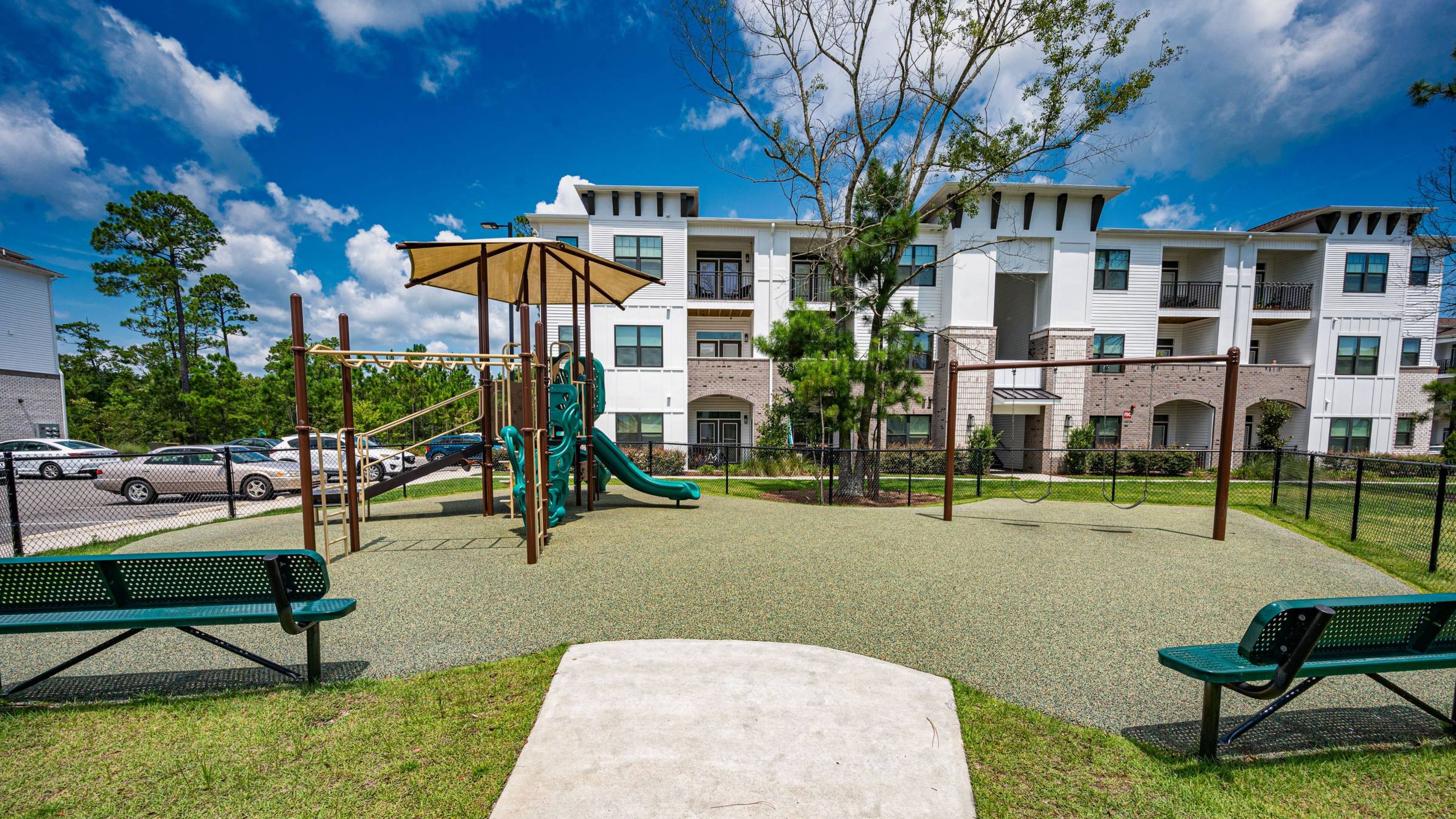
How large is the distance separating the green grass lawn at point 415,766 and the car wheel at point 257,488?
12.3 m

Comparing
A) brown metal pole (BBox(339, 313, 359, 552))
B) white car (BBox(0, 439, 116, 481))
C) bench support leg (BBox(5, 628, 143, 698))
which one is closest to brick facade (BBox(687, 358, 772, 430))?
brown metal pole (BBox(339, 313, 359, 552))

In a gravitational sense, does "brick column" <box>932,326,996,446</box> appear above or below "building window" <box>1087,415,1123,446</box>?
above

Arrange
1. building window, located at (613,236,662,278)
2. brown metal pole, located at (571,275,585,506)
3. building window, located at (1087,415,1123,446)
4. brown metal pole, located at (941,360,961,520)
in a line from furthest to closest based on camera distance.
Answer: building window, located at (1087,415,1123,446), building window, located at (613,236,662,278), brown metal pole, located at (571,275,585,506), brown metal pole, located at (941,360,961,520)

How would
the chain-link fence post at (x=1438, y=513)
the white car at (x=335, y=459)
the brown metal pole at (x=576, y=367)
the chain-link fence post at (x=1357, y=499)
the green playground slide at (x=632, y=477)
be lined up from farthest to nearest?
the white car at (x=335, y=459) → the green playground slide at (x=632, y=477) → the brown metal pole at (x=576, y=367) → the chain-link fence post at (x=1357, y=499) → the chain-link fence post at (x=1438, y=513)

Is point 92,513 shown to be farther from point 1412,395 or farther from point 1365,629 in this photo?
point 1412,395

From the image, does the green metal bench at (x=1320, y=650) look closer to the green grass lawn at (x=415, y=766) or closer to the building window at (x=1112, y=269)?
the green grass lawn at (x=415, y=766)

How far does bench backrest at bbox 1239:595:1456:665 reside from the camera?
2.65 metres

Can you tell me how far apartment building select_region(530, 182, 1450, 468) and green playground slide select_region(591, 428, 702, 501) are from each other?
1075 cm

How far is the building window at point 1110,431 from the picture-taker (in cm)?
2108

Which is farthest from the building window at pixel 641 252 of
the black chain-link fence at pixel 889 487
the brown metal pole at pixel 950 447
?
the brown metal pole at pixel 950 447

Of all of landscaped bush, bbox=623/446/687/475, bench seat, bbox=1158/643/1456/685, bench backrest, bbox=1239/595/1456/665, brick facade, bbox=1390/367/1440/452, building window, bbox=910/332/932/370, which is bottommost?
landscaped bush, bbox=623/446/687/475

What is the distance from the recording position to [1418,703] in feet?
9.32

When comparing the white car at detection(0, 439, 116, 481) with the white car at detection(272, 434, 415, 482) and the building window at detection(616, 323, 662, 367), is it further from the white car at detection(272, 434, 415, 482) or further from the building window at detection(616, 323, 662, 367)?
the building window at detection(616, 323, 662, 367)

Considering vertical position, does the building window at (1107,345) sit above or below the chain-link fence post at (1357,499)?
above
